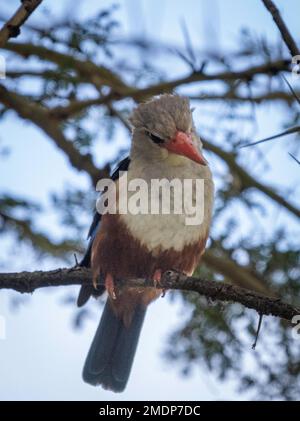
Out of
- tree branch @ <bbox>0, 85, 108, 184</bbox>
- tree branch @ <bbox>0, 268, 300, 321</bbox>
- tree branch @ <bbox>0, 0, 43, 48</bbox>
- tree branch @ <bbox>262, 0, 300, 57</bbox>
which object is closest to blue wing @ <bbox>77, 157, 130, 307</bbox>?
tree branch @ <bbox>0, 85, 108, 184</bbox>

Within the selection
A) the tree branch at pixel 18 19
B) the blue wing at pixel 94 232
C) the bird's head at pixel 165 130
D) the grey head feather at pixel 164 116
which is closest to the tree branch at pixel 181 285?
the blue wing at pixel 94 232

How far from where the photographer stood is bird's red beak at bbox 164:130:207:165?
417 cm

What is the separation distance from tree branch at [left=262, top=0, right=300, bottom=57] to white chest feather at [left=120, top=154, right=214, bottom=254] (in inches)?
51.2

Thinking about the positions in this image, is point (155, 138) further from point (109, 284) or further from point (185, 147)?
point (109, 284)

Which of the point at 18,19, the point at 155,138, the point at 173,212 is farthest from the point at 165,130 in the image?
the point at 18,19

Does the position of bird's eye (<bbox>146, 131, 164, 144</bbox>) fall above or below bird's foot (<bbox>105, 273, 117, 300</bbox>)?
above

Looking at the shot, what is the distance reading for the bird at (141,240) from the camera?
4152 millimetres

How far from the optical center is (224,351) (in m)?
5.21

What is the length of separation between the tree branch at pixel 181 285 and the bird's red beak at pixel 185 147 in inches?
27.2

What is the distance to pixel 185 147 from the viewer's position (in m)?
4.23

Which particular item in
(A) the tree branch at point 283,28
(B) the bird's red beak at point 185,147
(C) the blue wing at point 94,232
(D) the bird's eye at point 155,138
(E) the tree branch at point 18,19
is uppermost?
(A) the tree branch at point 283,28

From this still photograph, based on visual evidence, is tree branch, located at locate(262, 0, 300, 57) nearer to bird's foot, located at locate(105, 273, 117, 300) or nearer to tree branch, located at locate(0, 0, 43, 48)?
tree branch, located at locate(0, 0, 43, 48)

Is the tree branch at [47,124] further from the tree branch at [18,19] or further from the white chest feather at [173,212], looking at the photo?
the tree branch at [18,19]
